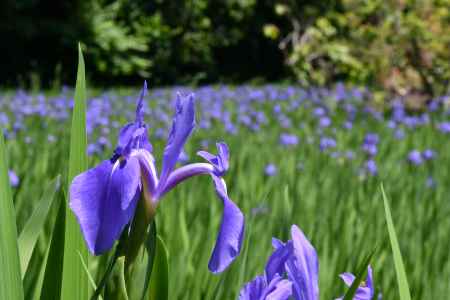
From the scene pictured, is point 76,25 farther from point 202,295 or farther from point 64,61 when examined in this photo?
point 202,295

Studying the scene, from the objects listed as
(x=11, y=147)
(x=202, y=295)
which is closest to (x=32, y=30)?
(x=11, y=147)

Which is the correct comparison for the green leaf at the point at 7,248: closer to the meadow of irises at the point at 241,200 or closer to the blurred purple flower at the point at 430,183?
the meadow of irises at the point at 241,200

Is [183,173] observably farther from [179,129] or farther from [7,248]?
[7,248]

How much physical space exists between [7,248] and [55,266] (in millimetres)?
100

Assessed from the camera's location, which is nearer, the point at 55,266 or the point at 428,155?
the point at 55,266

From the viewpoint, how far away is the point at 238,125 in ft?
13.2

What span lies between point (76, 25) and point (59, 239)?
944 cm

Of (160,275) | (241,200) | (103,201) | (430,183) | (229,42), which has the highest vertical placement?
(229,42)

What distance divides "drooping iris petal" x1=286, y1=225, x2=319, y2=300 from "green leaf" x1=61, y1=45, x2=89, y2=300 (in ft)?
0.75

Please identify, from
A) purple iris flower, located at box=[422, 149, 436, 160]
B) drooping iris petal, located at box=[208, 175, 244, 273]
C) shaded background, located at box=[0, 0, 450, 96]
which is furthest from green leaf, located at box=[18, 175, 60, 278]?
shaded background, located at box=[0, 0, 450, 96]

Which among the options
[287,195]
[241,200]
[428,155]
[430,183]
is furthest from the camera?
[428,155]

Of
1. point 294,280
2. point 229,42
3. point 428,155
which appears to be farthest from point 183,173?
point 229,42

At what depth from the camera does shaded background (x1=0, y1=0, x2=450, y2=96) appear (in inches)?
220

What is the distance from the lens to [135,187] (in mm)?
533
